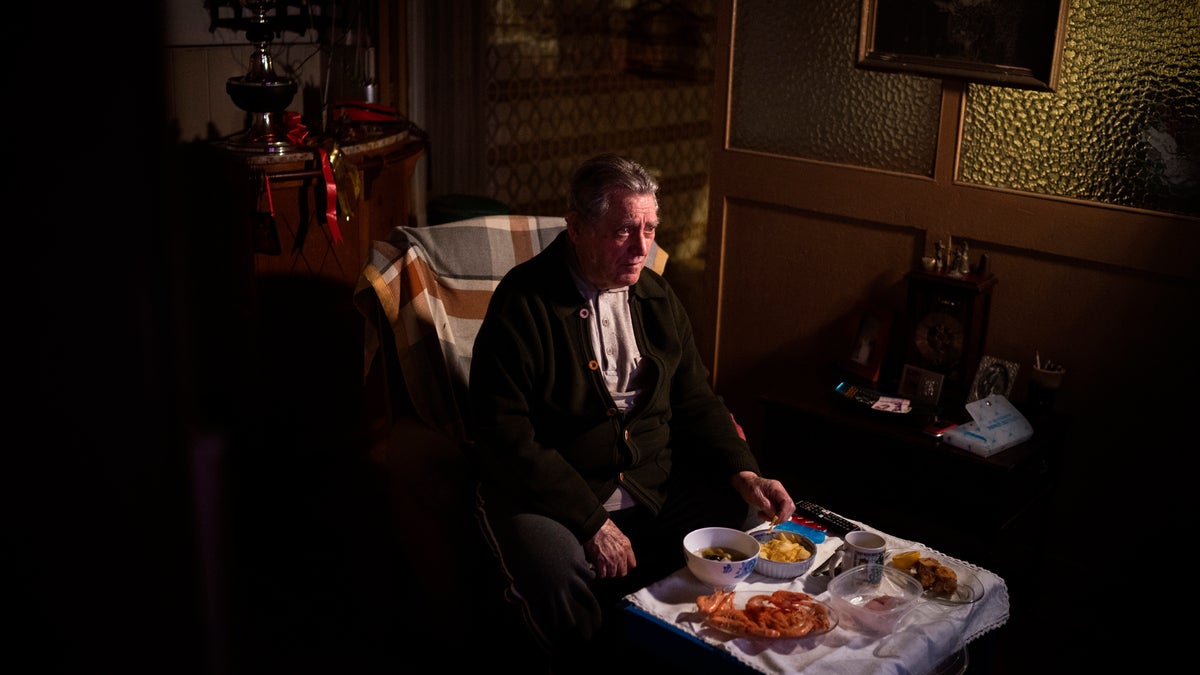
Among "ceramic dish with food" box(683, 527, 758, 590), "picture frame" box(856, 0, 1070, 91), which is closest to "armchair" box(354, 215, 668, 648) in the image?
"ceramic dish with food" box(683, 527, 758, 590)

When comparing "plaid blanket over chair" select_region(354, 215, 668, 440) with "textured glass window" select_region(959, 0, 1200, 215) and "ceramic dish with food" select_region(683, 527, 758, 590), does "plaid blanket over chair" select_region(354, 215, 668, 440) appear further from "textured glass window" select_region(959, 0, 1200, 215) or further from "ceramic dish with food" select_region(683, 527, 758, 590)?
"textured glass window" select_region(959, 0, 1200, 215)

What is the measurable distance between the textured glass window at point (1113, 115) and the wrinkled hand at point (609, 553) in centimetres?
148

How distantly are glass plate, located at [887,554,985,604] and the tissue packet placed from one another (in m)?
0.65

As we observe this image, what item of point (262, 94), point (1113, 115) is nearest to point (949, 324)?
point (1113, 115)

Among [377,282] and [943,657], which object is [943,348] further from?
[377,282]

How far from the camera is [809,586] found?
2.09m

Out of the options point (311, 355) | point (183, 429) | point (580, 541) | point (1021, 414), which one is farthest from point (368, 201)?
point (183, 429)

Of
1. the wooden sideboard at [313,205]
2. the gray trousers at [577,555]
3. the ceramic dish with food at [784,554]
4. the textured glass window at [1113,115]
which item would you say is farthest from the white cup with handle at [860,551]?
the wooden sideboard at [313,205]

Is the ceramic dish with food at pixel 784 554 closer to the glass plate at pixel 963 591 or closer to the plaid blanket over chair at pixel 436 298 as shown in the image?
the glass plate at pixel 963 591

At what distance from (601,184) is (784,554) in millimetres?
812

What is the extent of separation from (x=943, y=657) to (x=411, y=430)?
1282mm

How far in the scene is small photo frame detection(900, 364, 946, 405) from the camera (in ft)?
9.66

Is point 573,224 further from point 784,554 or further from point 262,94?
point 262,94

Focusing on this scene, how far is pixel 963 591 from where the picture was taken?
2.06 meters
